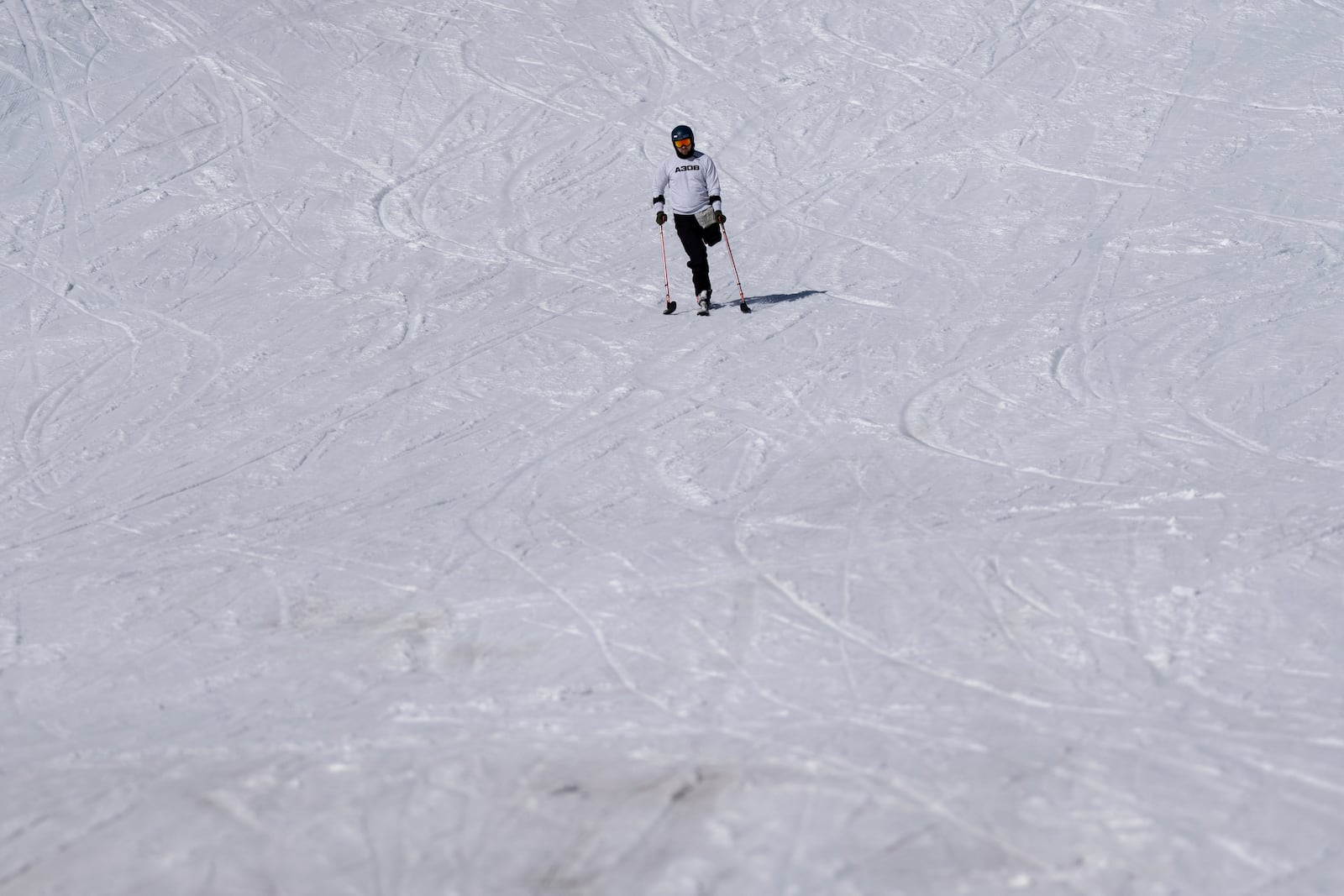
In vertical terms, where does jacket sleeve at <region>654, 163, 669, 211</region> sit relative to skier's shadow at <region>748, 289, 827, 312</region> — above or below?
above

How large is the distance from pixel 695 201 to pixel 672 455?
3430 mm

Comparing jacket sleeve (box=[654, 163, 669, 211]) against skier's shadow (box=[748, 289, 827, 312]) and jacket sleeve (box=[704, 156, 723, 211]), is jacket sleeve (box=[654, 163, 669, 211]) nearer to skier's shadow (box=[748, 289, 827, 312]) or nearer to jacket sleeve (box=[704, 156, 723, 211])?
jacket sleeve (box=[704, 156, 723, 211])

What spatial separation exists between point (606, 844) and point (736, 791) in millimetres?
→ 565

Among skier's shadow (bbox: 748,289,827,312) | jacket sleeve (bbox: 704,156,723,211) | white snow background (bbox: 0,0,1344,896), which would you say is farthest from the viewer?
skier's shadow (bbox: 748,289,827,312)

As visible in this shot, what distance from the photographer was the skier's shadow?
41.5ft

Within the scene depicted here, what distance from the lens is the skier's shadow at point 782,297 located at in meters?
12.7

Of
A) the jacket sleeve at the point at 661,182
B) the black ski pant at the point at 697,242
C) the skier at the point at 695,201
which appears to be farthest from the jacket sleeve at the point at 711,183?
the jacket sleeve at the point at 661,182

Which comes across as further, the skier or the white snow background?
the skier

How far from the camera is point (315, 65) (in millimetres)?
18719

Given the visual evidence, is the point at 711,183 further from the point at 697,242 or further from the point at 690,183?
the point at 697,242

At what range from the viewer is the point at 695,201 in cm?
1231

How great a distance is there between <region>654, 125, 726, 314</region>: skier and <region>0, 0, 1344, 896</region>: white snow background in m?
0.42

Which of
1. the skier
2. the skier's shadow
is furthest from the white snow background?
the skier

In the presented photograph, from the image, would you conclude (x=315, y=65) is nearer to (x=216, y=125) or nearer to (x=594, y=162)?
(x=216, y=125)
